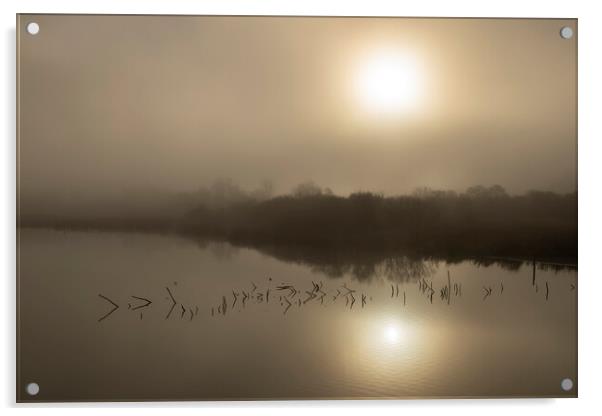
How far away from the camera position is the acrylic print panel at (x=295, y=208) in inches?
51.1

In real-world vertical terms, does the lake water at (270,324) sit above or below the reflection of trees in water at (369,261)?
below

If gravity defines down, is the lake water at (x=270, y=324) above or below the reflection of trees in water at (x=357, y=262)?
below

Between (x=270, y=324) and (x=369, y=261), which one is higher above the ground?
(x=369, y=261)

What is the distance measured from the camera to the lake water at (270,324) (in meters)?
1.30

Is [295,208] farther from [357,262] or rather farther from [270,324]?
[270,324]

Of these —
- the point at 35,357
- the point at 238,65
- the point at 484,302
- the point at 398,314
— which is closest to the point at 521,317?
the point at 484,302

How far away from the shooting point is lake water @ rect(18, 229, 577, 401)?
1.30 m

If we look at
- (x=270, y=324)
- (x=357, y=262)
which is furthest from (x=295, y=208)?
(x=270, y=324)

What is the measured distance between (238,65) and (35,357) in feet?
3.19

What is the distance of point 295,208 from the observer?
1.32m

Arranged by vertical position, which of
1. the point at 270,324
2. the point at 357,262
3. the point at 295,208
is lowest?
the point at 270,324

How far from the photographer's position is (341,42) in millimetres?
1318

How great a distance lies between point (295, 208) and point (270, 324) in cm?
33

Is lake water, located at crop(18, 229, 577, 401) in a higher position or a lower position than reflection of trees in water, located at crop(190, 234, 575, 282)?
lower
